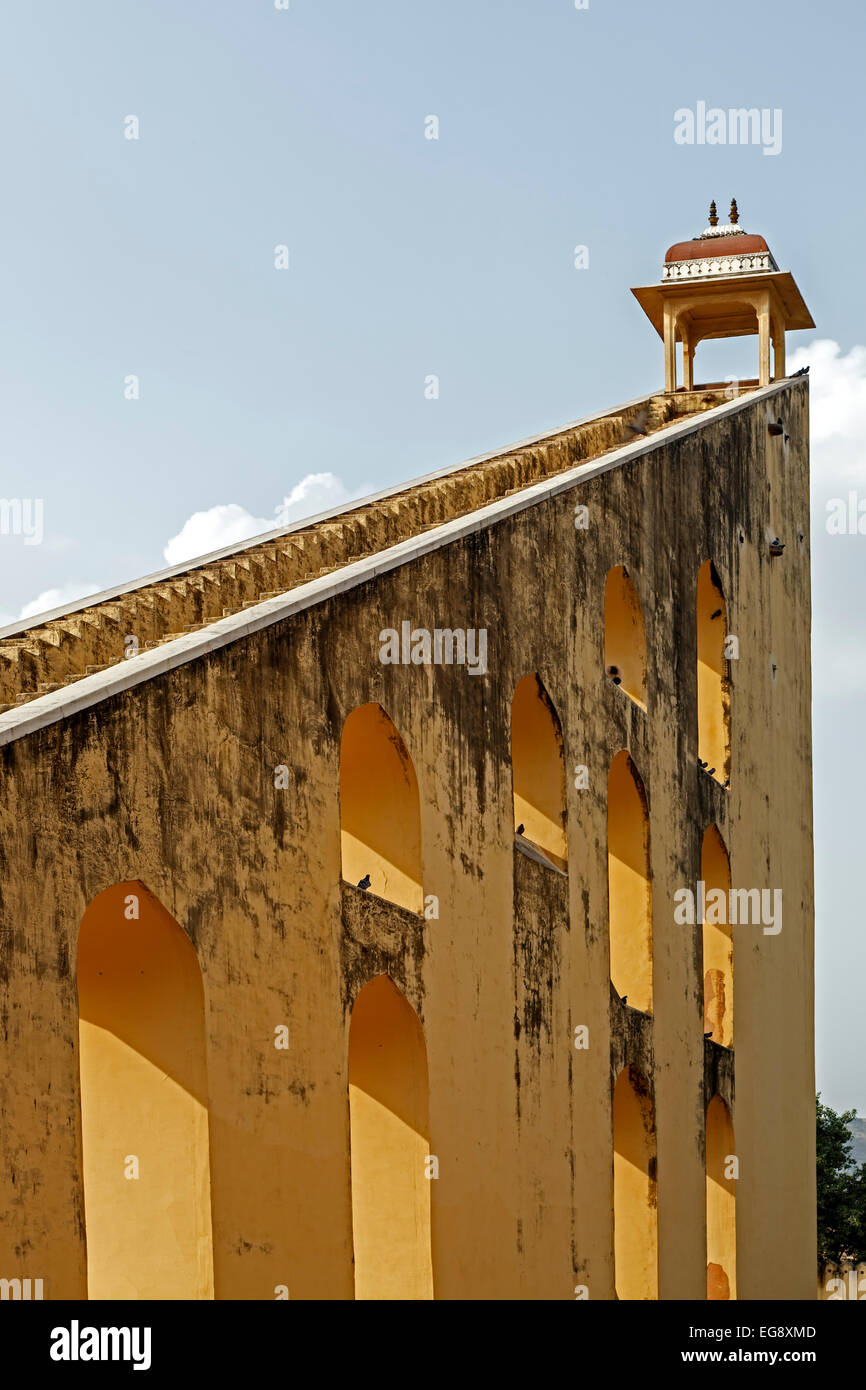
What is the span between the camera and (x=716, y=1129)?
1280 cm

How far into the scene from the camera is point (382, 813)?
7562mm

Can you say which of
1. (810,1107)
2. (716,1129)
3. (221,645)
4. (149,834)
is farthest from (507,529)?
(810,1107)

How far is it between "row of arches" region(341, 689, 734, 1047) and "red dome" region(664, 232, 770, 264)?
610cm

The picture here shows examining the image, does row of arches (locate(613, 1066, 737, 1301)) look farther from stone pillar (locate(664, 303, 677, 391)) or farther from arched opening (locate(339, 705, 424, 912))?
stone pillar (locate(664, 303, 677, 391))

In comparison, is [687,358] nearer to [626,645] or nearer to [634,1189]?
[626,645]

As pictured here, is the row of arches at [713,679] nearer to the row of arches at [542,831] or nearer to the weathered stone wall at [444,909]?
the weathered stone wall at [444,909]

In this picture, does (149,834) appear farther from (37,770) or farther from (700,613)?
(700,613)

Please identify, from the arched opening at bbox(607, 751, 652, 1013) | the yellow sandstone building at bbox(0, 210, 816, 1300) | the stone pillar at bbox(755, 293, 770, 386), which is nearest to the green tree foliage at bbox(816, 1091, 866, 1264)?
the yellow sandstone building at bbox(0, 210, 816, 1300)

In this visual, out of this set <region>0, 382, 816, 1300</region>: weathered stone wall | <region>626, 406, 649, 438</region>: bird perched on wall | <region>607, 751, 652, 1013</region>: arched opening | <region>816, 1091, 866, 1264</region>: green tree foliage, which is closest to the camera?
<region>0, 382, 816, 1300</region>: weathered stone wall

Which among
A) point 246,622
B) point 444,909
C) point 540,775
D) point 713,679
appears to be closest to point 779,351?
point 713,679

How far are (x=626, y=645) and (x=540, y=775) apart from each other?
1.95 m

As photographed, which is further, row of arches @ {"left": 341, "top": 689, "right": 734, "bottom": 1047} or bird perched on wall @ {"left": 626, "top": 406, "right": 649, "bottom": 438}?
bird perched on wall @ {"left": 626, "top": 406, "right": 649, "bottom": 438}

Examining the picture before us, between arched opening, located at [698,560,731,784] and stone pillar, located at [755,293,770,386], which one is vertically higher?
stone pillar, located at [755,293,770,386]

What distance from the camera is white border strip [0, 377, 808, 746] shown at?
505cm
